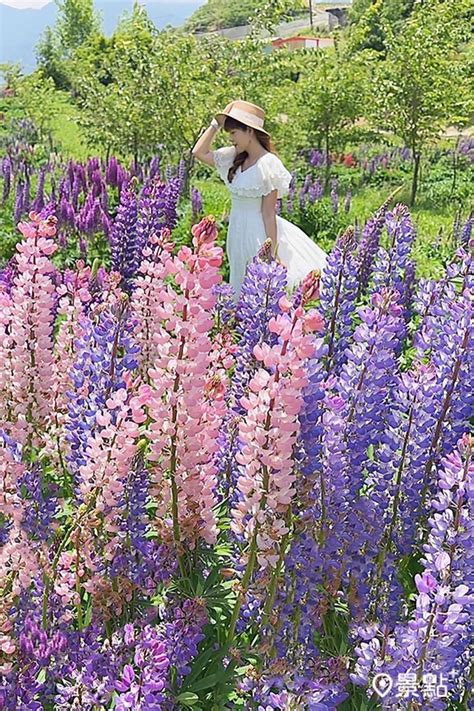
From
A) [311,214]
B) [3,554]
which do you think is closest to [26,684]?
[3,554]

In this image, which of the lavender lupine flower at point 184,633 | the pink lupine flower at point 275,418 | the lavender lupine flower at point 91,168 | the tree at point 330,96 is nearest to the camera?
the pink lupine flower at point 275,418

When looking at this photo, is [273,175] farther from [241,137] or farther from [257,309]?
[257,309]

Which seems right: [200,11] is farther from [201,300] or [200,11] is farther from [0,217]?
[201,300]

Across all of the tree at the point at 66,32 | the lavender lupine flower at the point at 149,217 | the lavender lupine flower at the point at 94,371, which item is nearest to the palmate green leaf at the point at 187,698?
the lavender lupine flower at the point at 94,371

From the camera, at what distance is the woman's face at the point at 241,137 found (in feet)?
21.1

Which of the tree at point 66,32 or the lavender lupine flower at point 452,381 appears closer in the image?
the lavender lupine flower at point 452,381

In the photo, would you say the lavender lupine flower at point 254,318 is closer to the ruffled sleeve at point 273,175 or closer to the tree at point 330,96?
the ruffled sleeve at point 273,175

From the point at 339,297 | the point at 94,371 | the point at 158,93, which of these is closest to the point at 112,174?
the point at 158,93

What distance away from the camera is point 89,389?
8.36 ft

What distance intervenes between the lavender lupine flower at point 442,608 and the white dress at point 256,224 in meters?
4.43

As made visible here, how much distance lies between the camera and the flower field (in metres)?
1.91

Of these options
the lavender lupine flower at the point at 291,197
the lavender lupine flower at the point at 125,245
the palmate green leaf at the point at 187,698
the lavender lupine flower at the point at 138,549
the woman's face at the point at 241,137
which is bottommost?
the lavender lupine flower at the point at 291,197

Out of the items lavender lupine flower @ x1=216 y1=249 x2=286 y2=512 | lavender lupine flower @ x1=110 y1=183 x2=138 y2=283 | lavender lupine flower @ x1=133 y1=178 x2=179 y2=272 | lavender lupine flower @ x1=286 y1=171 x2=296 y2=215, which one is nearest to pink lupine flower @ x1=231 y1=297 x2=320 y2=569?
lavender lupine flower @ x1=216 y1=249 x2=286 y2=512

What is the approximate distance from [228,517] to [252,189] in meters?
4.29
